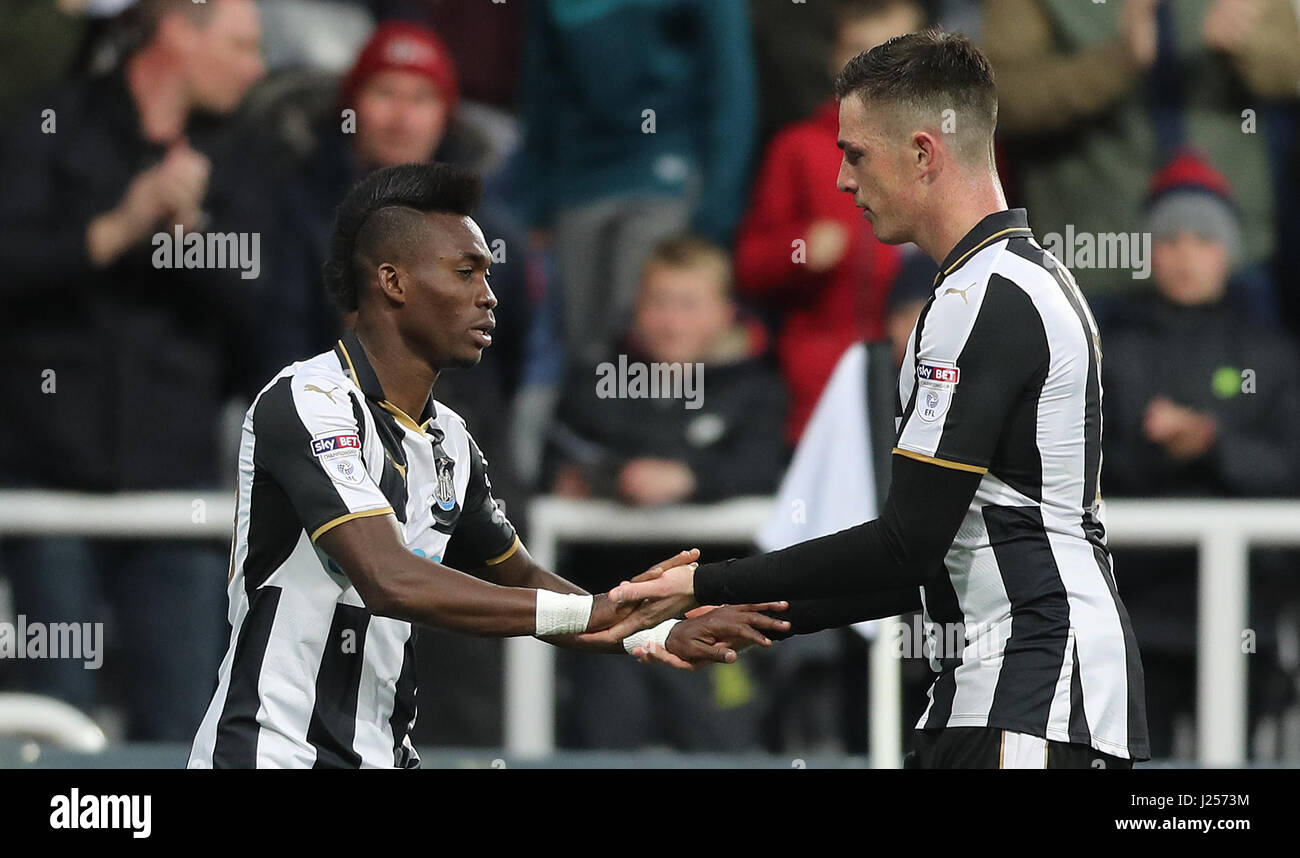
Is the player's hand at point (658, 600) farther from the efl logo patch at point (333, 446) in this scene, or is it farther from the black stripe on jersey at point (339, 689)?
the efl logo patch at point (333, 446)

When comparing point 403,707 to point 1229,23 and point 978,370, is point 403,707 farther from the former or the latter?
point 1229,23

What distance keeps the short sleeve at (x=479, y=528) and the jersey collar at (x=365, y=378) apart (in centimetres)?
23

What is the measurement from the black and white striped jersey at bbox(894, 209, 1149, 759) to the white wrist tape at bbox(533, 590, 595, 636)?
81 cm

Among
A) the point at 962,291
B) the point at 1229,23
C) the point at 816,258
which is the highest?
the point at 1229,23

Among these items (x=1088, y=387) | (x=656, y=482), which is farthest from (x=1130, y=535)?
(x=1088, y=387)

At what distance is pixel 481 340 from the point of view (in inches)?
155

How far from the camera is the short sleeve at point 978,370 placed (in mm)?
3426

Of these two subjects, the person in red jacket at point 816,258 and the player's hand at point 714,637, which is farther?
the person in red jacket at point 816,258

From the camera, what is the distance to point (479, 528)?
13.6ft

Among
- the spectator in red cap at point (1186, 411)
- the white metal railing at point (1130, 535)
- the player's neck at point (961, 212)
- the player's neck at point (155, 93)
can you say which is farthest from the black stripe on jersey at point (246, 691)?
the spectator in red cap at point (1186, 411)

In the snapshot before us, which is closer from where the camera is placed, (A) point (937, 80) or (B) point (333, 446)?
(B) point (333, 446)

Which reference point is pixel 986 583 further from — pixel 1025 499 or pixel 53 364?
pixel 53 364

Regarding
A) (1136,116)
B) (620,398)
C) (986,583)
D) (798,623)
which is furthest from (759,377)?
(986,583)

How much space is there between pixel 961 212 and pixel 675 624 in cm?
125
